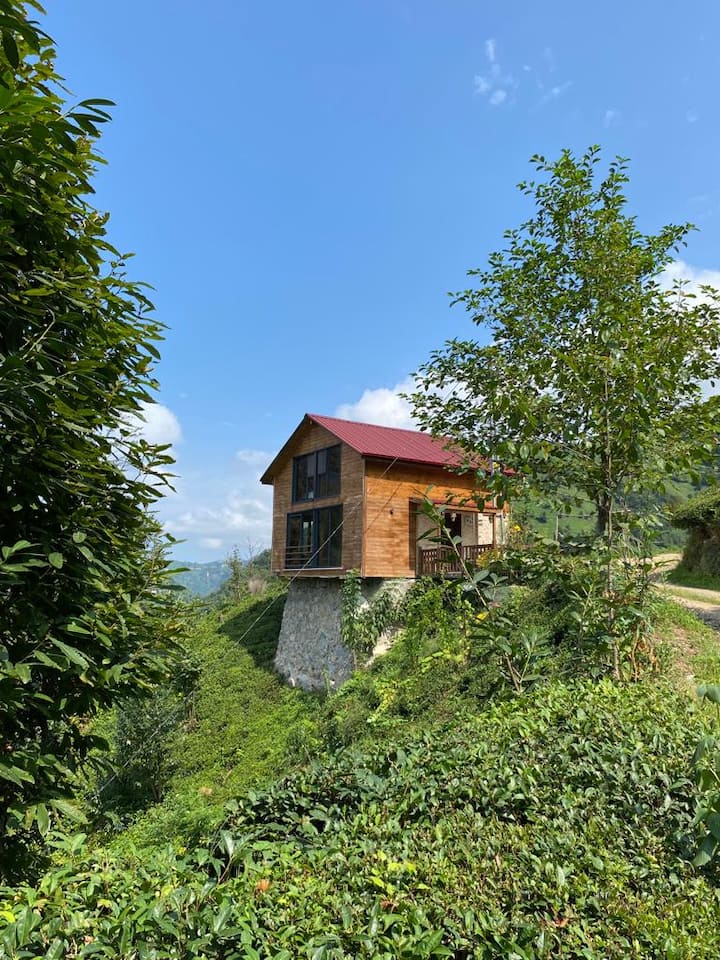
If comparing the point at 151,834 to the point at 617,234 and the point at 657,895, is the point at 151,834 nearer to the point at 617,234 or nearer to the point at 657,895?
the point at 657,895

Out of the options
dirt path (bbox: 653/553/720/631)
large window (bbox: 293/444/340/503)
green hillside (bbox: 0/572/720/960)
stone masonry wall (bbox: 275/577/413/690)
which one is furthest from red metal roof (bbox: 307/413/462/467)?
green hillside (bbox: 0/572/720/960)

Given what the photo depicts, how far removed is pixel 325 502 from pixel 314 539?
164 centimetres

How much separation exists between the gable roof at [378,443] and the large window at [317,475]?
35.8 inches

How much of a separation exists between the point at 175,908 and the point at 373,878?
863 mm

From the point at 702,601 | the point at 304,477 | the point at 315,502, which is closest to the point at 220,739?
the point at 315,502

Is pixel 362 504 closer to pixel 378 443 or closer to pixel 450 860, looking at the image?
pixel 378 443

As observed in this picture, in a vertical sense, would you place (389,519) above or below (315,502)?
below

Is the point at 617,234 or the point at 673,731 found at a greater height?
the point at 617,234

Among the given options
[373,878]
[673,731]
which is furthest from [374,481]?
[373,878]

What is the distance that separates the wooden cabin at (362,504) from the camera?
1831cm

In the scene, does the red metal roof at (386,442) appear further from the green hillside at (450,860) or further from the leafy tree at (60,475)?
the leafy tree at (60,475)

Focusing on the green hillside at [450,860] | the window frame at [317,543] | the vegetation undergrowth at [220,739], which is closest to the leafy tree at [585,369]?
the green hillside at [450,860]

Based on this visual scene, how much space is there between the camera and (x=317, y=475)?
20969 mm

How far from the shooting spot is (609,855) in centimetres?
257
